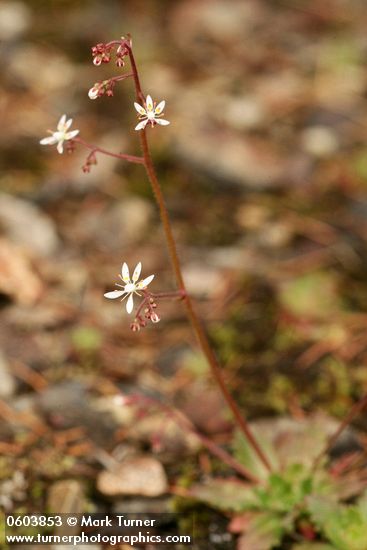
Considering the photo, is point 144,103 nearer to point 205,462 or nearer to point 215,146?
point 205,462

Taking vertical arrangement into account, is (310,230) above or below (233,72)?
below

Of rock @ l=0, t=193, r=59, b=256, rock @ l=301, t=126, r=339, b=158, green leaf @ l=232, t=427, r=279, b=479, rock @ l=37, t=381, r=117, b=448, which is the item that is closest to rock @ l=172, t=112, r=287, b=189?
rock @ l=301, t=126, r=339, b=158

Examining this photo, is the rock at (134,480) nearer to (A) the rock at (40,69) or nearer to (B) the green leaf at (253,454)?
(B) the green leaf at (253,454)

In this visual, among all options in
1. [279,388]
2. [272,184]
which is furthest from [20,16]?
[279,388]

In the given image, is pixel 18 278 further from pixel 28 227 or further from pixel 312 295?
pixel 312 295

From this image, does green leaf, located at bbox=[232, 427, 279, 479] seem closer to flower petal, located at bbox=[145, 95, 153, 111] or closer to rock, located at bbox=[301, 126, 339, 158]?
flower petal, located at bbox=[145, 95, 153, 111]
